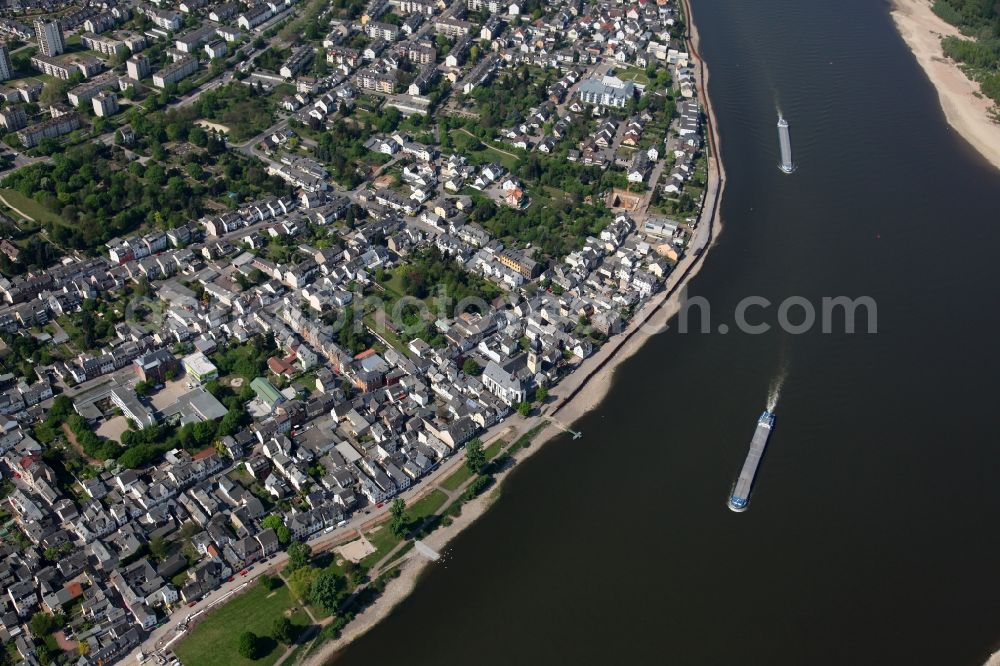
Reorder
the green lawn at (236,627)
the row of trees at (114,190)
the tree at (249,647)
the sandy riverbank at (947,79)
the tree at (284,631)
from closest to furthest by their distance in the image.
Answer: the tree at (249,647) < the green lawn at (236,627) < the tree at (284,631) < the row of trees at (114,190) < the sandy riverbank at (947,79)

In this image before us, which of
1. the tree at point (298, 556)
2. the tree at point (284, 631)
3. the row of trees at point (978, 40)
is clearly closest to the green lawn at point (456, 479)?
the tree at point (298, 556)

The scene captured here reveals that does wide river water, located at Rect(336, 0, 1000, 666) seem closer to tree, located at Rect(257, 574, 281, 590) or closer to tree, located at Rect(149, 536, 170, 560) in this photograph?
tree, located at Rect(257, 574, 281, 590)

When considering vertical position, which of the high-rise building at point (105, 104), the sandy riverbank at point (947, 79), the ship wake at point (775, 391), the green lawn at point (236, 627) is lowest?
the green lawn at point (236, 627)

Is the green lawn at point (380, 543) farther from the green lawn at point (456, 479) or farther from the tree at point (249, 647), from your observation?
the tree at point (249, 647)

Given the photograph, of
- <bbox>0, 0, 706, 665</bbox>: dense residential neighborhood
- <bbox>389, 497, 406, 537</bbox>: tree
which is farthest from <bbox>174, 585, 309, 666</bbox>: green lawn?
<bbox>389, 497, 406, 537</bbox>: tree

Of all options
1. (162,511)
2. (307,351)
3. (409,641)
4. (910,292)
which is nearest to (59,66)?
(307,351)

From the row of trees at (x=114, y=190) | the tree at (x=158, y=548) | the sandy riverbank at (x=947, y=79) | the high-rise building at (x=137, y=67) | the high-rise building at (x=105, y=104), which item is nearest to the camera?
the tree at (x=158, y=548)

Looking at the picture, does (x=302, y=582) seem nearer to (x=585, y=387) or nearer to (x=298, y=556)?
(x=298, y=556)

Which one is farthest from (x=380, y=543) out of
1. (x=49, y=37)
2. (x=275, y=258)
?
(x=49, y=37)
